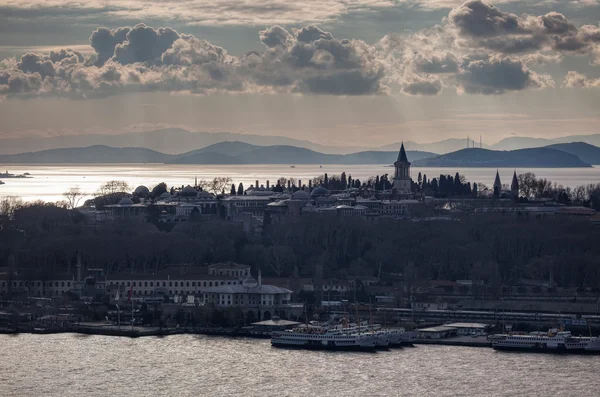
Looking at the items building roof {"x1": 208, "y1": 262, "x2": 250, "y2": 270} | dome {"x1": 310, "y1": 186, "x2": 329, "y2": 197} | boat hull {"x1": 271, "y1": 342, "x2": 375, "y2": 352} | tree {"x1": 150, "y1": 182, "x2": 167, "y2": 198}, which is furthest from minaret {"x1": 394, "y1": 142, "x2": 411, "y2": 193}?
boat hull {"x1": 271, "y1": 342, "x2": 375, "y2": 352}

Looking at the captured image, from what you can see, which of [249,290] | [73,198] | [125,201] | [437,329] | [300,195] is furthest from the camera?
[73,198]

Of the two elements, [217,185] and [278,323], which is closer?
[278,323]

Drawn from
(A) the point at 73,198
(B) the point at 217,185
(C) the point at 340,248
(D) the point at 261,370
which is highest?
(B) the point at 217,185

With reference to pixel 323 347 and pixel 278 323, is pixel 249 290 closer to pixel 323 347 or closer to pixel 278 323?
pixel 278 323

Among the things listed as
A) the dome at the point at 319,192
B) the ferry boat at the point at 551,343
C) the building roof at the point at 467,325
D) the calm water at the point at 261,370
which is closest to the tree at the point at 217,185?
the dome at the point at 319,192

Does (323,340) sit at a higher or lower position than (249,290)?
lower

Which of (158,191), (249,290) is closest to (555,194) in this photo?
(158,191)
